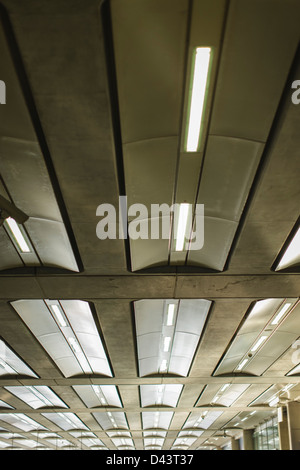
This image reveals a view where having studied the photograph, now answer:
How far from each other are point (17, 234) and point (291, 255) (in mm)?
6313

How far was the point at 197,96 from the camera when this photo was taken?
5488 mm

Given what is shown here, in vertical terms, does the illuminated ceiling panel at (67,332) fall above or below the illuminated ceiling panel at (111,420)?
above

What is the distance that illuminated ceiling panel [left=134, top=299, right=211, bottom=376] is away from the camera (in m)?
12.6

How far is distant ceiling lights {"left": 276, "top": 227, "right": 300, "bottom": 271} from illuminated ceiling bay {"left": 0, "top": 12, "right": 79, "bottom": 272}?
4902 millimetres

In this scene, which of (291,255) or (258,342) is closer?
(291,255)

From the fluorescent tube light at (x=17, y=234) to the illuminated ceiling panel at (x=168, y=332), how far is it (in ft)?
13.2

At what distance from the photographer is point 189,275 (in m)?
10.2

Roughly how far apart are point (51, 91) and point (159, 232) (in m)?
4.04

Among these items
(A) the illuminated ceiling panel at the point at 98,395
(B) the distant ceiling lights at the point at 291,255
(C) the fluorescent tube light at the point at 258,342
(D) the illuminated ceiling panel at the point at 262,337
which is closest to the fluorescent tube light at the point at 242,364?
(D) the illuminated ceiling panel at the point at 262,337

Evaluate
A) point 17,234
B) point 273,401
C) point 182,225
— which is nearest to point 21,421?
point 273,401

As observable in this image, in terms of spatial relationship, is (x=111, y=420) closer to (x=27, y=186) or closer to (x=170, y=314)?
(x=170, y=314)

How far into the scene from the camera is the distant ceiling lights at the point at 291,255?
906 centimetres

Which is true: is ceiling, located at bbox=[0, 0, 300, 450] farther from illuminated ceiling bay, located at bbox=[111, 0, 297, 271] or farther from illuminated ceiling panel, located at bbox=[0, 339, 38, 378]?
illuminated ceiling panel, located at bbox=[0, 339, 38, 378]

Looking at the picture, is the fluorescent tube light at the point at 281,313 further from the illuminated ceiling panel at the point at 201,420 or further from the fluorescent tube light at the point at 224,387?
the illuminated ceiling panel at the point at 201,420
